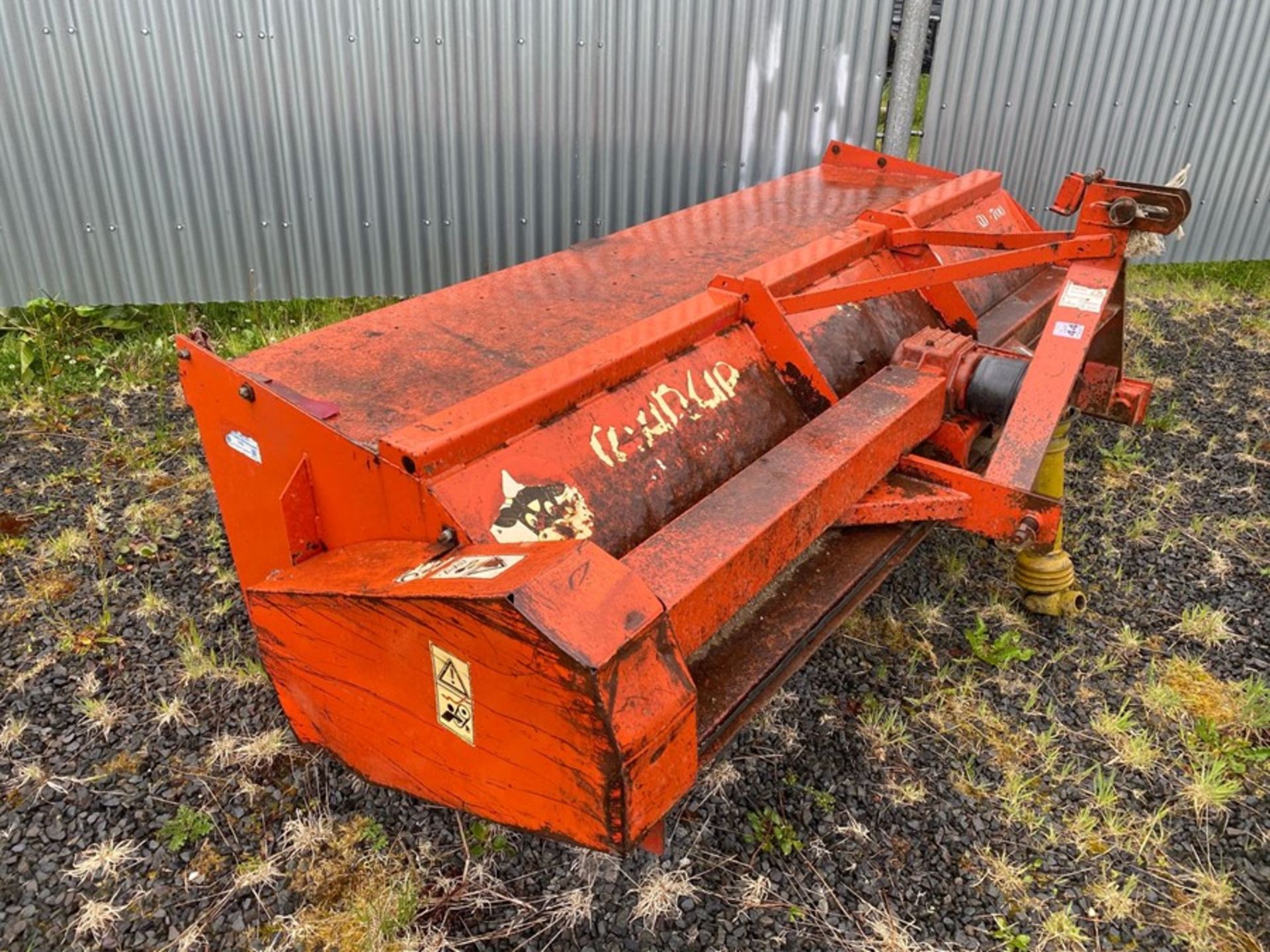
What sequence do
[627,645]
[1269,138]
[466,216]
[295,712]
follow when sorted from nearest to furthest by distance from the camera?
1. [627,645]
2. [295,712]
3. [466,216]
4. [1269,138]

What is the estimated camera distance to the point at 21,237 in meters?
4.59

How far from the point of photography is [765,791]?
2.59m

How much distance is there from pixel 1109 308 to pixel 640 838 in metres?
2.60

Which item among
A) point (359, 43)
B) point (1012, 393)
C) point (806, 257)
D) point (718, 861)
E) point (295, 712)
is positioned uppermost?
point (359, 43)

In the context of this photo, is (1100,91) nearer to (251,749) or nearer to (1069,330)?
(1069,330)

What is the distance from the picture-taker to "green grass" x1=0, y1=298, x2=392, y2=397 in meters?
4.56

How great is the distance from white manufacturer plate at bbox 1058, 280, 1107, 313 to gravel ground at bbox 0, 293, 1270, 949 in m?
1.07

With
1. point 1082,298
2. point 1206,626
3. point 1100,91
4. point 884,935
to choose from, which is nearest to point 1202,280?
point 1100,91

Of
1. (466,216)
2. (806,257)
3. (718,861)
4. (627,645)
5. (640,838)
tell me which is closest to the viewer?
(627,645)

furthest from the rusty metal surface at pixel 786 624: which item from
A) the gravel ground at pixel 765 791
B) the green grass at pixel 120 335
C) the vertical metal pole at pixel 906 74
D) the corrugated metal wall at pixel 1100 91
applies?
the corrugated metal wall at pixel 1100 91

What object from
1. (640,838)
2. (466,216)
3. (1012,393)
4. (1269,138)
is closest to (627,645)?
(640,838)

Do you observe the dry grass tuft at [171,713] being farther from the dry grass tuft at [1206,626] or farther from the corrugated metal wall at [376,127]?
the dry grass tuft at [1206,626]

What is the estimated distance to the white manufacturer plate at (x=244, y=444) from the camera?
2277 millimetres

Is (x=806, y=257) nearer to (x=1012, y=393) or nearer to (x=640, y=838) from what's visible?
(x=1012, y=393)
